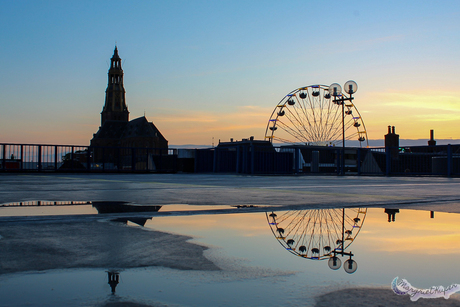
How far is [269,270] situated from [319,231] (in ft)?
4.16

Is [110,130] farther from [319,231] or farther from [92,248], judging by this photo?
[92,248]

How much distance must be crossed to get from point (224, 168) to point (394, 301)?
93.2 ft

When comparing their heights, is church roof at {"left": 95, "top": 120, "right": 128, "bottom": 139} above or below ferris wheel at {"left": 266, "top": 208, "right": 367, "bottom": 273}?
above

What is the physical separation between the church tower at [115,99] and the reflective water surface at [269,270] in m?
145

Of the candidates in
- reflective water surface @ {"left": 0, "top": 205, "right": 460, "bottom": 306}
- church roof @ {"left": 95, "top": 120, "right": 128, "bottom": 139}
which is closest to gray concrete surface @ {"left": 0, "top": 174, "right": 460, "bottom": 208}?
reflective water surface @ {"left": 0, "top": 205, "right": 460, "bottom": 306}

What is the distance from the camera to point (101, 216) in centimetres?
407

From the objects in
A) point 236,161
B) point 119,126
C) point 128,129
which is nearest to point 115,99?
point 119,126

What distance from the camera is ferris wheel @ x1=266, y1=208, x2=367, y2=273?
8.40 feet

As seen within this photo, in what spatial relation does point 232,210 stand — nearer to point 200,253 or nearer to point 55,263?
point 200,253

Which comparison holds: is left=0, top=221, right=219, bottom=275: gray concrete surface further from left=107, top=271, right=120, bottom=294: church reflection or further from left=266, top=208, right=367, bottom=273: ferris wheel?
left=266, top=208, right=367, bottom=273: ferris wheel

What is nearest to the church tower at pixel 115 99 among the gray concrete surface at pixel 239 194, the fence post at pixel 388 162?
the fence post at pixel 388 162

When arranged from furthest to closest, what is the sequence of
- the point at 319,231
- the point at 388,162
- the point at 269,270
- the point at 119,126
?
1. the point at 119,126
2. the point at 388,162
3. the point at 319,231
4. the point at 269,270

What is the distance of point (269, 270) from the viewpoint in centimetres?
213

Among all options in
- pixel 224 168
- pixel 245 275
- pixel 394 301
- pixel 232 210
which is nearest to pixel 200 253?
pixel 245 275
